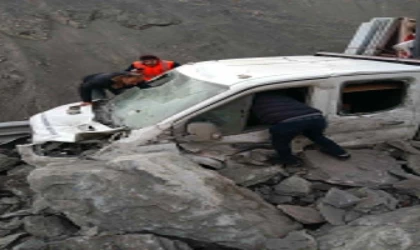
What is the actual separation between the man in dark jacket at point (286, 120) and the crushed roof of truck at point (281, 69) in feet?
0.69

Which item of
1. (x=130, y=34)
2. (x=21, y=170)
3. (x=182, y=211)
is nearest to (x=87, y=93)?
(x=21, y=170)

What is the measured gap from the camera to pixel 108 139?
4.28 m

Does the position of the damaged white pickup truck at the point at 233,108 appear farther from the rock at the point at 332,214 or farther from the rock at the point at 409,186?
the rock at the point at 332,214

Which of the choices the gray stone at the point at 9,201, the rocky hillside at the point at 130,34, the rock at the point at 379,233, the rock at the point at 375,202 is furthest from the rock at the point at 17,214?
the rocky hillside at the point at 130,34

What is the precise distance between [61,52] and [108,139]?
702 centimetres

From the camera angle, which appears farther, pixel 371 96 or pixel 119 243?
pixel 371 96

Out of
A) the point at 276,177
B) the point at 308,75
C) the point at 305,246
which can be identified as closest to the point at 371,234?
the point at 305,246

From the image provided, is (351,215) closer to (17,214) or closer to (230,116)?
(230,116)

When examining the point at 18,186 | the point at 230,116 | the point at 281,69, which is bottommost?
the point at 18,186

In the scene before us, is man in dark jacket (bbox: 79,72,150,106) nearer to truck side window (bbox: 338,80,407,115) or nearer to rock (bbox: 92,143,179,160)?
rock (bbox: 92,143,179,160)

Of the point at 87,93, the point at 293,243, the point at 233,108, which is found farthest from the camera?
the point at 87,93

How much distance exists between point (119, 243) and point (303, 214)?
146 centimetres

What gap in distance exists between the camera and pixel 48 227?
373 cm

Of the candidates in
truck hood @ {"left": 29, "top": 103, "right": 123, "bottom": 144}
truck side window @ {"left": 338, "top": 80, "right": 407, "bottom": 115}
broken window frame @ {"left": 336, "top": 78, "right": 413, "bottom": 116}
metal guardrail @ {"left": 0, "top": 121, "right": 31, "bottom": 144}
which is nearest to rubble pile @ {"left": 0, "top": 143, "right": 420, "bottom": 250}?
truck hood @ {"left": 29, "top": 103, "right": 123, "bottom": 144}
